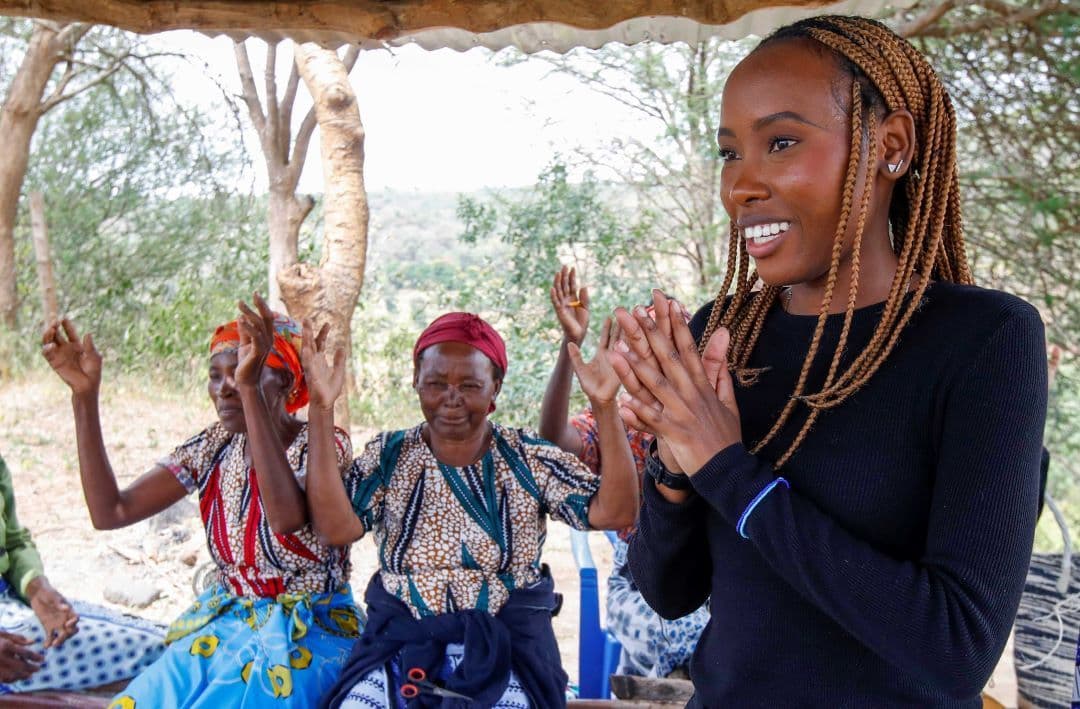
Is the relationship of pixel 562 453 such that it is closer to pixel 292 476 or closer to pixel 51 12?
pixel 292 476

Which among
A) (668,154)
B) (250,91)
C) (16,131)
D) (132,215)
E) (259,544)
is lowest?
(259,544)

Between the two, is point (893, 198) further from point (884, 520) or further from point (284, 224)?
point (284, 224)

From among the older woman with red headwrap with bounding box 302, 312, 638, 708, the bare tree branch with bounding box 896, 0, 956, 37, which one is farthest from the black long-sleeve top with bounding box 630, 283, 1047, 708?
the bare tree branch with bounding box 896, 0, 956, 37

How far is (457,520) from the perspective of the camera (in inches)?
104

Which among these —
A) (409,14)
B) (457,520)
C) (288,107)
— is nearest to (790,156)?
(409,14)

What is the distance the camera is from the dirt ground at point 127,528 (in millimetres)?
5325

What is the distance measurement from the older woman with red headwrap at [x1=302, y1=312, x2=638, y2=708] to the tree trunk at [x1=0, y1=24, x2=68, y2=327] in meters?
6.04

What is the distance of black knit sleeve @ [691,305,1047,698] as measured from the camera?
1.00m

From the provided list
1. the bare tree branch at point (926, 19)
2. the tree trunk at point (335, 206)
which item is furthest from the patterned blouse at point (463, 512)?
the bare tree branch at point (926, 19)

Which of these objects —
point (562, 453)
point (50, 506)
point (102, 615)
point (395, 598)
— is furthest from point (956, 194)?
point (50, 506)

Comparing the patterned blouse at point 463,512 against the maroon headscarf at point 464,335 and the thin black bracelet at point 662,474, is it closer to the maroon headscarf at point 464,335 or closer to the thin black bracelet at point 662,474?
the maroon headscarf at point 464,335

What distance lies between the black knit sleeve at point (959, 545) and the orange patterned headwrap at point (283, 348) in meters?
2.03

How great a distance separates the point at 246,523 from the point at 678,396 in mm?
1991

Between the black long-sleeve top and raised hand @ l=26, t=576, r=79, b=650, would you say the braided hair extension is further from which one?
raised hand @ l=26, t=576, r=79, b=650
